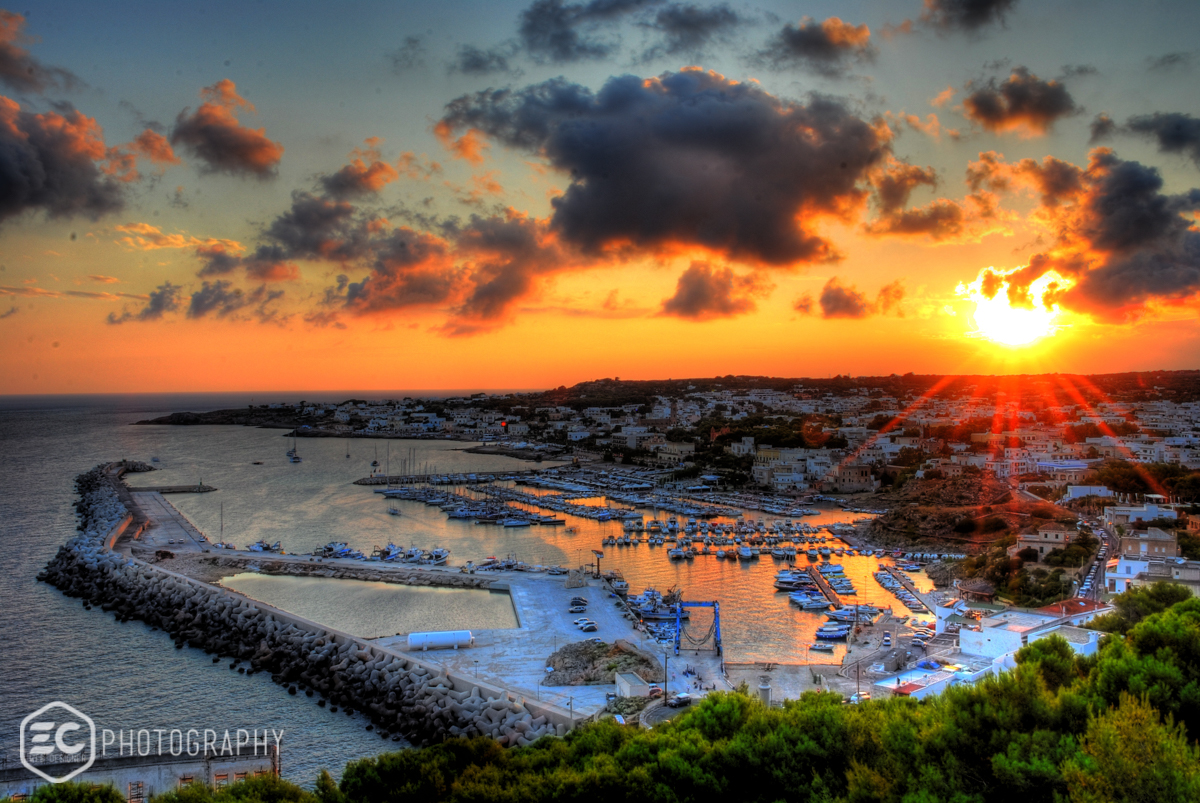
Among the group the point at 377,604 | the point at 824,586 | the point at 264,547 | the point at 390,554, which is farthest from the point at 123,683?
the point at 824,586

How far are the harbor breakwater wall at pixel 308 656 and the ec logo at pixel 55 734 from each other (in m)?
1.81

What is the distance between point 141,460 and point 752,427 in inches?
1125

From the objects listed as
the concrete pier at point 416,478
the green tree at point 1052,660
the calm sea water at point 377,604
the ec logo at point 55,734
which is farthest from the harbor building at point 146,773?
the concrete pier at point 416,478

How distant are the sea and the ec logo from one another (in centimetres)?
12

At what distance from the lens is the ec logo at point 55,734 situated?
262 inches

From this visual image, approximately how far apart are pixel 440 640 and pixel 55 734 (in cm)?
380

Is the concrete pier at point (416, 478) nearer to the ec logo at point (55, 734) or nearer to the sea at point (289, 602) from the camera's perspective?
the sea at point (289, 602)

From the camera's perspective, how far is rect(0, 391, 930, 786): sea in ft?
25.0

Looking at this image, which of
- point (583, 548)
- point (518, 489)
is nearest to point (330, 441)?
point (518, 489)

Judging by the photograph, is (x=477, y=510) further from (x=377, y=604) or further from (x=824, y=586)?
(x=824, y=586)

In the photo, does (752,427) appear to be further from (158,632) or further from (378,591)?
(158,632)

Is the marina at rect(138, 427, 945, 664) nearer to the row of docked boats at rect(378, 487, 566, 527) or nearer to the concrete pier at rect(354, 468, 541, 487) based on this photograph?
the row of docked boats at rect(378, 487, 566, 527)

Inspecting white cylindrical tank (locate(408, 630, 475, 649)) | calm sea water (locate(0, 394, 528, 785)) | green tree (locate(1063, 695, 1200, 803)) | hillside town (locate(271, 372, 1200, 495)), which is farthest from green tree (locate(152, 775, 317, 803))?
hillside town (locate(271, 372, 1200, 495))

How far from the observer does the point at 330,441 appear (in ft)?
155
